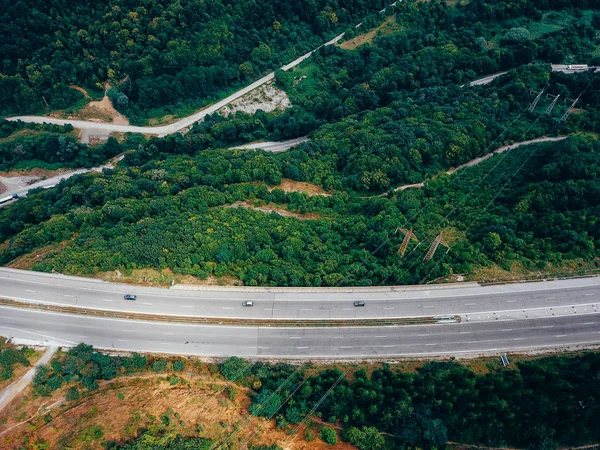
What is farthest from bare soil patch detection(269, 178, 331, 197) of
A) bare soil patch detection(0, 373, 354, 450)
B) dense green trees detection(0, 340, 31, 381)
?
dense green trees detection(0, 340, 31, 381)

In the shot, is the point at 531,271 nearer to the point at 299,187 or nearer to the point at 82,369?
the point at 299,187

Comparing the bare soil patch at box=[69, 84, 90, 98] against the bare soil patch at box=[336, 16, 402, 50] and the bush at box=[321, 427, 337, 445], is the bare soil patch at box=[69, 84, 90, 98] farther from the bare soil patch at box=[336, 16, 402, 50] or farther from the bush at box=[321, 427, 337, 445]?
the bush at box=[321, 427, 337, 445]

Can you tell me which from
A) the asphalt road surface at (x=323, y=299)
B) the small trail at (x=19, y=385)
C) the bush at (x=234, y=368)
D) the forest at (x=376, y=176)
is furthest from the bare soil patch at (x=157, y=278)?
the small trail at (x=19, y=385)

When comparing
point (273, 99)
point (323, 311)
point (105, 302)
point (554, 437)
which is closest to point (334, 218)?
point (323, 311)

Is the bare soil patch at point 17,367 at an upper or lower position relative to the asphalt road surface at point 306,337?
upper

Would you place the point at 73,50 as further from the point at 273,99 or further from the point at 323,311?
the point at 323,311

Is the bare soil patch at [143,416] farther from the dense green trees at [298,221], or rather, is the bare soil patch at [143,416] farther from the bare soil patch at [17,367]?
the dense green trees at [298,221]
